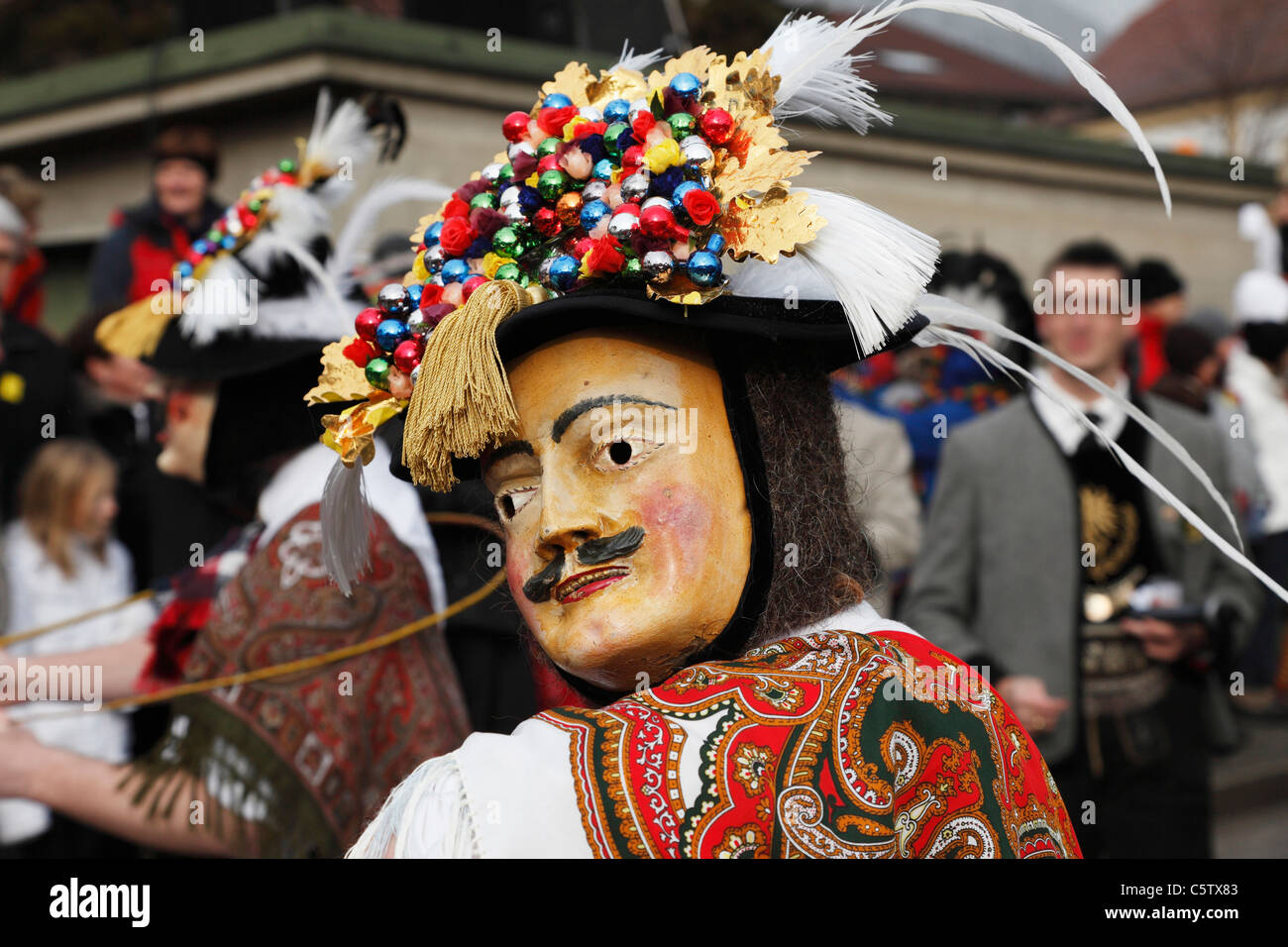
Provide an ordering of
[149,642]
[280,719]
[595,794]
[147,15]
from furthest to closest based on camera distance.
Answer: [147,15] < [149,642] < [280,719] < [595,794]

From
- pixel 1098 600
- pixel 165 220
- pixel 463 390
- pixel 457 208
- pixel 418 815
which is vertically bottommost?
pixel 418 815

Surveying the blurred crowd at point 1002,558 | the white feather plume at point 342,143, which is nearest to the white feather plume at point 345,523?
the blurred crowd at point 1002,558

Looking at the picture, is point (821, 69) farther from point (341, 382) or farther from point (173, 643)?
point (173, 643)

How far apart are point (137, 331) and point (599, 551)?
2.29 metres

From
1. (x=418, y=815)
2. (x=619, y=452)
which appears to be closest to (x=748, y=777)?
(x=418, y=815)

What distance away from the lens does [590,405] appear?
5.55 feet

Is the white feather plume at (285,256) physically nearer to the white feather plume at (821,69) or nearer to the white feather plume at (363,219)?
the white feather plume at (363,219)

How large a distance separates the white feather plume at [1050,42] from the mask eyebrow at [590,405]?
586mm

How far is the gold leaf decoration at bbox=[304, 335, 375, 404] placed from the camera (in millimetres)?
1896

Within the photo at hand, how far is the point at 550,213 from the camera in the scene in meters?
1.81

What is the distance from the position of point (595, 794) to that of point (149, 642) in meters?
2.34
